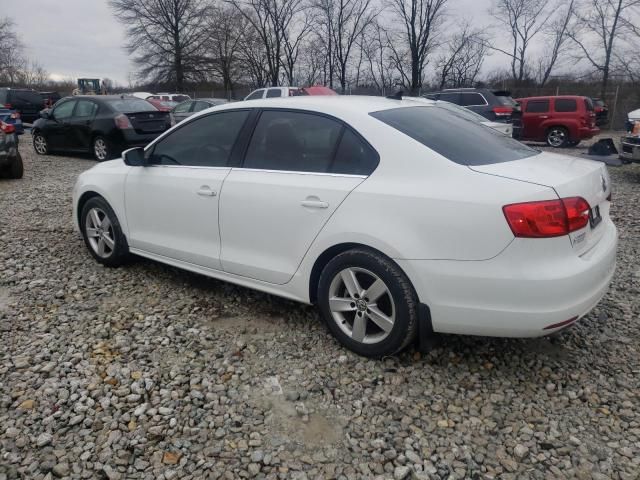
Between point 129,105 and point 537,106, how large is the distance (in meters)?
12.1

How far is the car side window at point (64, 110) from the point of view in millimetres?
11883

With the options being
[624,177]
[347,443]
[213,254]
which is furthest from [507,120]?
[347,443]

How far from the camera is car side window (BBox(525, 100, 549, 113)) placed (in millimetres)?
15867

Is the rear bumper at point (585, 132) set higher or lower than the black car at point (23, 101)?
lower

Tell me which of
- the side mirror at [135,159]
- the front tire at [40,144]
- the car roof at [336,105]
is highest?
the car roof at [336,105]

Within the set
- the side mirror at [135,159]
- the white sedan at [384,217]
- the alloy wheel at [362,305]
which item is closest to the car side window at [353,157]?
the white sedan at [384,217]

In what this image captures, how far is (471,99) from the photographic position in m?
15.6

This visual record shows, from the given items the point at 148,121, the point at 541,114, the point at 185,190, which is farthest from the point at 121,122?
the point at 541,114

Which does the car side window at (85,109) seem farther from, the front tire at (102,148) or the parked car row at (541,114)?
the parked car row at (541,114)

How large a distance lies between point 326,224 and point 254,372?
98 cm

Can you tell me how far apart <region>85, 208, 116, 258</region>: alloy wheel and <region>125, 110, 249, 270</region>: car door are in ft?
1.19

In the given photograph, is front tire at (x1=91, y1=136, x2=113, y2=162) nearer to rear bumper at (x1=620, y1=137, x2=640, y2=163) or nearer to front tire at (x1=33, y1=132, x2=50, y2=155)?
front tire at (x1=33, y1=132, x2=50, y2=155)

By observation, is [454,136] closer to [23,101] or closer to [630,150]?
[630,150]

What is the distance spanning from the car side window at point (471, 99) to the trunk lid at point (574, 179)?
1321 cm
